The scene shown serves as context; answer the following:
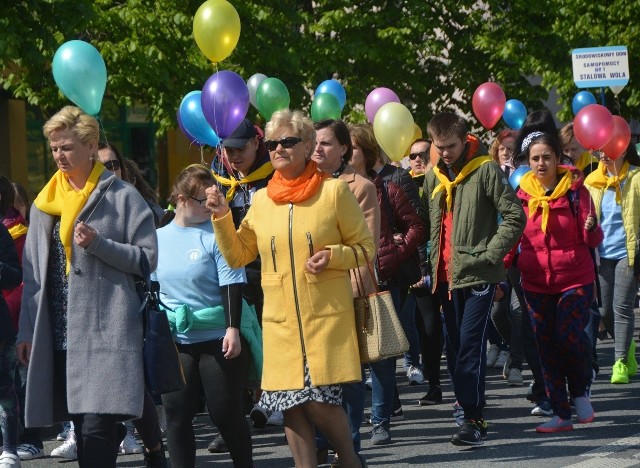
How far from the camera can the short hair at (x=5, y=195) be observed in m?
9.54

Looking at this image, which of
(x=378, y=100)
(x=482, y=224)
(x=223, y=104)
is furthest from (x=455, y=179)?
(x=378, y=100)

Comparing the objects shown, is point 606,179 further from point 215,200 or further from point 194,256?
point 215,200

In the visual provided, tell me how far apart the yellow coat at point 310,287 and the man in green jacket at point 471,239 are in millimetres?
2207

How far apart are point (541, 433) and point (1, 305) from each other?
3531 mm

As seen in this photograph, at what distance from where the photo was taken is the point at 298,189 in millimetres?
6613

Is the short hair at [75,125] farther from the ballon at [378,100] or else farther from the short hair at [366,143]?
the ballon at [378,100]

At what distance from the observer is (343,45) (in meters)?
22.3

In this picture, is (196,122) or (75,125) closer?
(75,125)

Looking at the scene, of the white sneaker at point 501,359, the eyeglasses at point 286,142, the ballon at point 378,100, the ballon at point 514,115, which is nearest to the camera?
the eyeglasses at point 286,142

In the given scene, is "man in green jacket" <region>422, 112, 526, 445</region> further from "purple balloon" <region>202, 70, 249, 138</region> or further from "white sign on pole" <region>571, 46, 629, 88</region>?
"white sign on pole" <region>571, 46, 629, 88</region>

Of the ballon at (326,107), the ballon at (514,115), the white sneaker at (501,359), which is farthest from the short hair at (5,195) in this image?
the ballon at (514,115)

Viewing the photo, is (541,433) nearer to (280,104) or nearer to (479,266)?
(479,266)

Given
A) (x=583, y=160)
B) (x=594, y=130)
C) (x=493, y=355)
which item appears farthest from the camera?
(x=493, y=355)

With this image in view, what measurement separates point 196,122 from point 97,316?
3.80 meters
